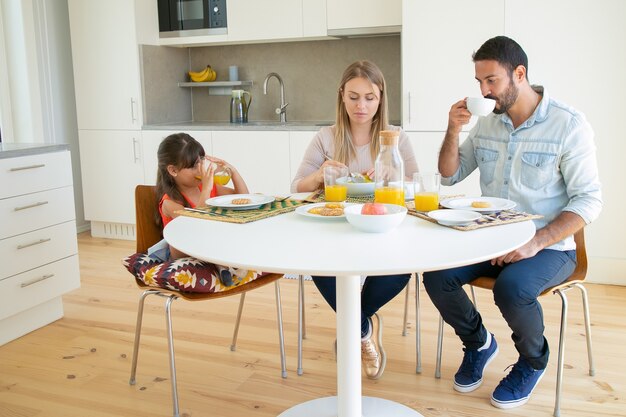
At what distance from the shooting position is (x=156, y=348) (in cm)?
275

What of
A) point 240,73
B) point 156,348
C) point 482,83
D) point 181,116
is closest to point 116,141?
point 181,116

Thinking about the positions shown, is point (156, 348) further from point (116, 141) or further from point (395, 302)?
point (116, 141)

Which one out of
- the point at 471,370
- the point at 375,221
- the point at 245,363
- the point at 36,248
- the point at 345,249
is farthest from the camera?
the point at 36,248

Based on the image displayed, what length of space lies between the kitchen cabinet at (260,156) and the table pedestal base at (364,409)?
2082 millimetres

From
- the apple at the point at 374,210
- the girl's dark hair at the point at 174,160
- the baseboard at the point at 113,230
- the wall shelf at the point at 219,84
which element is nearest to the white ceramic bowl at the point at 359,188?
the apple at the point at 374,210

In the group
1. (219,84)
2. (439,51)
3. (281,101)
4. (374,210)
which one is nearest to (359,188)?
(374,210)

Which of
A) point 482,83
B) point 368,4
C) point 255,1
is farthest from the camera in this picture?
point 255,1

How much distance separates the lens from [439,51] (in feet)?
11.7

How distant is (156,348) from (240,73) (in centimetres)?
254

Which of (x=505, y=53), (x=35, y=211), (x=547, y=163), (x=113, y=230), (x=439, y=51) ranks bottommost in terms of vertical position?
(x=113, y=230)

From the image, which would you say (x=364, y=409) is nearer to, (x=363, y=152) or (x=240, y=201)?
(x=240, y=201)

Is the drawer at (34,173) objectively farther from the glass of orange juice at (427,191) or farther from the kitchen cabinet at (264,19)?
the glass of orange juice at (427,191)

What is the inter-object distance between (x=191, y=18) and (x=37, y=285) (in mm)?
2214

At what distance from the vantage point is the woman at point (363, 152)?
2.34 metres
